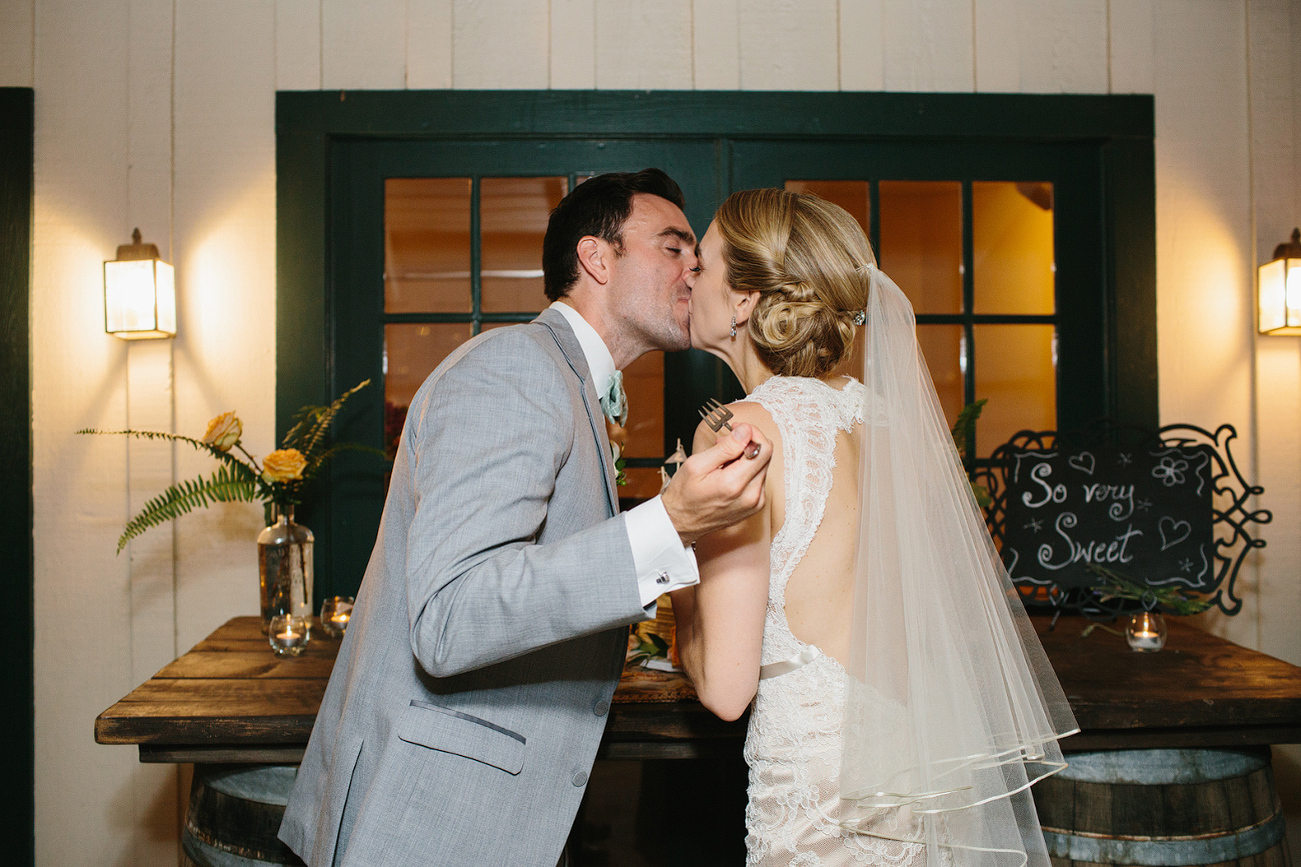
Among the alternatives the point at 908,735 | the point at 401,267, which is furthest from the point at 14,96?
the point at 908,735

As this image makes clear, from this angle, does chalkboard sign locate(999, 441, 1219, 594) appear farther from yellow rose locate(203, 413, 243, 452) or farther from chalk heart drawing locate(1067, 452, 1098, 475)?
yellow rose locate(203, 413, 243, 452)

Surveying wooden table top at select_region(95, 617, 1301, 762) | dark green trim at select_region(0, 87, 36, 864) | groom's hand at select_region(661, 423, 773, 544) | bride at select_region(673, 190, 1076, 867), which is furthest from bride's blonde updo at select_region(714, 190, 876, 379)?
dark green trim at select_region(0, 87, 36, 864)

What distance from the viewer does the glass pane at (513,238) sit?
8.89 feet

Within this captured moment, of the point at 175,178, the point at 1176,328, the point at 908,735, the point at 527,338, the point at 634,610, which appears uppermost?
the point at 175,178

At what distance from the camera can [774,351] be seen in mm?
1482

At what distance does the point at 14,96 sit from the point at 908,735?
3197mm

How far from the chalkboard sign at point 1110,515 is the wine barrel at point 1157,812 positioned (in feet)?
2.17

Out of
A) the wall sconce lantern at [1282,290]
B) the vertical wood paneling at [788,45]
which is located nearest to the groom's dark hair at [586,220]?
the vertical wood paneling at [788,45]

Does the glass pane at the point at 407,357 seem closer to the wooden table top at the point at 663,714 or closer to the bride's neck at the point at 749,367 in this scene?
the wooden table top at the point at 663,714

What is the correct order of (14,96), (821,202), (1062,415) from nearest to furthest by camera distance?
1. (821,202)
2. (14,96)
3. (1062,415)

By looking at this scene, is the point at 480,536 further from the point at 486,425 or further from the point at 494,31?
the point at 494,31

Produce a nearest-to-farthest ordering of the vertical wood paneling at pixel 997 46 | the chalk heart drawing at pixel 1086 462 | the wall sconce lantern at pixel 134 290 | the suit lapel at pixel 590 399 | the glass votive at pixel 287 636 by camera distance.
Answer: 1. the suit lapel at pixel 590 399
2. the glass votive at pixel 287 636
3. the chalk heart drawing at pixel 1086 462
4. the wall sconce lantern at pixel 134 290
5. the vertical wood paneling at pixel 997 46

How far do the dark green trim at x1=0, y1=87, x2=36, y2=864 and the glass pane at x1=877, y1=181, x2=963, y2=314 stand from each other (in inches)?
112

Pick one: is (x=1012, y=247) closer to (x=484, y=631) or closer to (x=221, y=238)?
(x=484, y=631)
